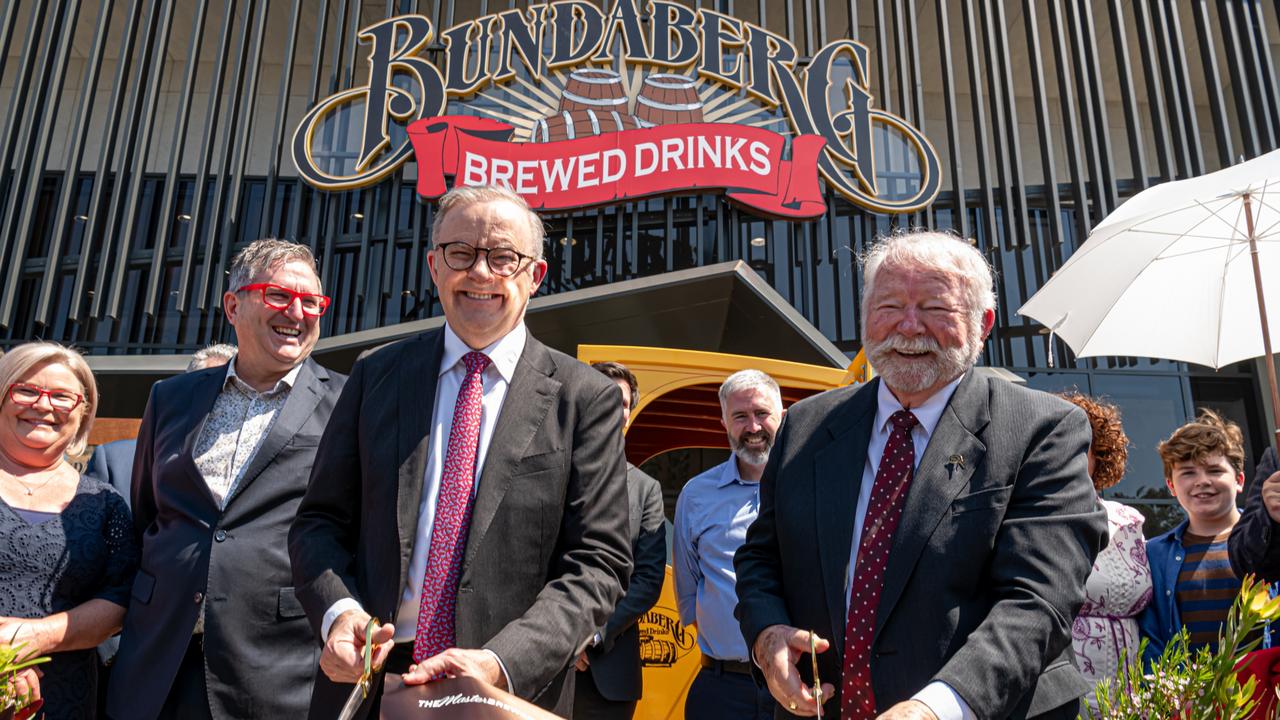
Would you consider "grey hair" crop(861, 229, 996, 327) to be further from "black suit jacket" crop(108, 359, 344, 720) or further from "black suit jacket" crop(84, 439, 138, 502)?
"black suit jacket" crop(84, 439, 138, 502)

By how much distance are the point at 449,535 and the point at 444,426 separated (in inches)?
10.6

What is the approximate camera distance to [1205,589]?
11.5ft

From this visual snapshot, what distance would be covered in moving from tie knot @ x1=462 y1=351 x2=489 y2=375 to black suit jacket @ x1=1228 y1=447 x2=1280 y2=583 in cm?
242

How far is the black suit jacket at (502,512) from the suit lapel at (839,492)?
460mm

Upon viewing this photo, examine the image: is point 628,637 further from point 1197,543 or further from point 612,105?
point 612,105

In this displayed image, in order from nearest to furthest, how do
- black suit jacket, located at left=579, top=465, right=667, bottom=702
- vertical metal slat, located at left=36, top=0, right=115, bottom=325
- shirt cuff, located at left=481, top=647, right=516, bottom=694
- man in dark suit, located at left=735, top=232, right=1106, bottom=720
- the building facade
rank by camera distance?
shirt cuff, located at left=481, top=647, right=516, bottom=694 < man in dark suit, located at left=735, top=232, right=1106, bottom=720 < black suit jacket, located at left=579, top=465, right=667, bottom=702 < vertical metal slat, located at left=36, top=0, right=115, bottom=325 < the building facade

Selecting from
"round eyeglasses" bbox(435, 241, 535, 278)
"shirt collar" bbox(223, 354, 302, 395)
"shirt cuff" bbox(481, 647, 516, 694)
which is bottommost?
"shirt cuff" bbox(481, 647, 516, 694)

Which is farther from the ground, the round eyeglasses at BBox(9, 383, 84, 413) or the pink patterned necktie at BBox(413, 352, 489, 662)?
the round eyeglasses at BBox(9, 383, 84, 413)

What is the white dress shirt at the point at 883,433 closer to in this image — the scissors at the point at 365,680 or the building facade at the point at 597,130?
the scissors at the point at 365,680

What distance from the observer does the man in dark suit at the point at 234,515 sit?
2.52 m

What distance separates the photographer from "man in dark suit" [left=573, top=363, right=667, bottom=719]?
347 centimetres

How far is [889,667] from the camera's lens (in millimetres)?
1832

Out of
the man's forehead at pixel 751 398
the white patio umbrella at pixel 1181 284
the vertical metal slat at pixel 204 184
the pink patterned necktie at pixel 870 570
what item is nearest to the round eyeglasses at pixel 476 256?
the pink patterned necktie at pixel 870 570

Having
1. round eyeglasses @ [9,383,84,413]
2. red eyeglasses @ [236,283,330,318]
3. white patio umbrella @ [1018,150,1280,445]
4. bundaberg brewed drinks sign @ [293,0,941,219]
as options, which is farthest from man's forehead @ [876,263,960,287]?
bundaberg brewed drinks sign @ [293,0,941,219]
